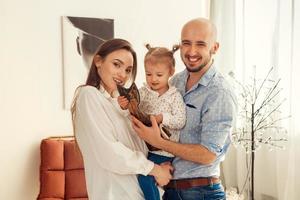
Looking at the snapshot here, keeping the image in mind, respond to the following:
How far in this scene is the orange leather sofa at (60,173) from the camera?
9.34 ft

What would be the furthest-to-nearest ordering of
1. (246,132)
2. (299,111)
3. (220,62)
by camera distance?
(220,62)
(246,132)
(299,111)

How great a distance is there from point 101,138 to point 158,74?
34cm

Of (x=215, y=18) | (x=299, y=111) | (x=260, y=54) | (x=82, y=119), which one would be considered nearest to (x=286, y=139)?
(x=299, y=111)

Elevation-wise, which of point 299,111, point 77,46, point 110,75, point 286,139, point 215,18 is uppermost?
point 215,18

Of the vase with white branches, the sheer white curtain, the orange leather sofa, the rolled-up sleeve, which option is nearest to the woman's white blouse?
the rolled-up sleeve

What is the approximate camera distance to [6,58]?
287 cm

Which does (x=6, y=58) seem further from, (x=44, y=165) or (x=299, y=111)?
(x=299, y=111)

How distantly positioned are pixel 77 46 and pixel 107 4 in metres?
0.43

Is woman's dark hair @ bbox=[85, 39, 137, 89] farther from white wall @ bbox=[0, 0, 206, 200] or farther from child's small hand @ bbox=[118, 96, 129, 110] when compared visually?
white wall @ bbox=[0, 0, 206, 200]

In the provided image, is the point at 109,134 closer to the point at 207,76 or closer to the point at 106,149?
the point at 106,149

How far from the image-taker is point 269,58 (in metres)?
3.15

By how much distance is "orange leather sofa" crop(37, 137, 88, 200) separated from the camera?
2846 millimetres

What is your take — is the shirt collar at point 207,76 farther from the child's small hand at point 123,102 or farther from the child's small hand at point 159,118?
the child's small hand at point 123,102

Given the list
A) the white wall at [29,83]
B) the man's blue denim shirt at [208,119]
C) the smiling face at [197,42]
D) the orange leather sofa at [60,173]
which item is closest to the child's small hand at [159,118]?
the man's blue denim shirt at [208,119]
